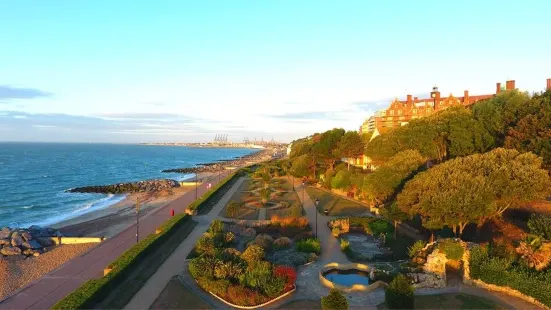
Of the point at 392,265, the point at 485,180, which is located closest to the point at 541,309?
the point at 392,265

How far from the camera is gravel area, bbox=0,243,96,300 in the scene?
24203 mm

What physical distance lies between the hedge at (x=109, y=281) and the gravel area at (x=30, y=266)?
7.02m

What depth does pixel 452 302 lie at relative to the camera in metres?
17.2

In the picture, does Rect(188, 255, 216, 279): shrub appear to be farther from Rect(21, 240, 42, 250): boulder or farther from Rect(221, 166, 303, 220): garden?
Rect(21, 240, 42, 250): boulder

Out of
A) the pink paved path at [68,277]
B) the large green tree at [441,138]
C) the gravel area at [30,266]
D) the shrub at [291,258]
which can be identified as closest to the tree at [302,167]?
the large green tree at [441,138]

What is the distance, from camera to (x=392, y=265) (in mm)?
22016

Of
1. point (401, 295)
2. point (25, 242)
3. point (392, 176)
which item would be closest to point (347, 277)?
point (401, 295)

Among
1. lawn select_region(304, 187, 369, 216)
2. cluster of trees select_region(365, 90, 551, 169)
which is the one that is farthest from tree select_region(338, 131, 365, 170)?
lawn select_region(304, 187, 369, 216)

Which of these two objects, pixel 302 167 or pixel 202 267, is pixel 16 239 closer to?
pixel 202 267

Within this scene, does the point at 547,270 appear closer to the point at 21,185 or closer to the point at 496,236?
the point at 496,236

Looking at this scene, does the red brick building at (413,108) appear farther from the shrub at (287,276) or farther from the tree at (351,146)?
the shrub at (287,276)

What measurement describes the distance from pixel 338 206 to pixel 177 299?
86.1 feet

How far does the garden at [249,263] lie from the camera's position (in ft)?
59.9

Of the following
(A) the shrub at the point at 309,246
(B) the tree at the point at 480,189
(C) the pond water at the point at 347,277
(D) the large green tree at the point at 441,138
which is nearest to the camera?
(C) the pond water at the point at 347,277
